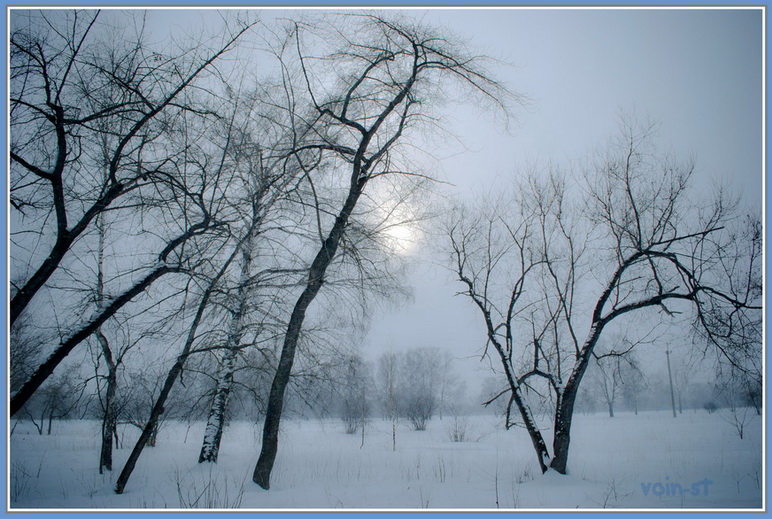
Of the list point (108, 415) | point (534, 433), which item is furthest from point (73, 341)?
point (534, 433)

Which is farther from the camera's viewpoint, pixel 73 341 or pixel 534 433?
pixel 534 433

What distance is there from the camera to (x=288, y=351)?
642 cm

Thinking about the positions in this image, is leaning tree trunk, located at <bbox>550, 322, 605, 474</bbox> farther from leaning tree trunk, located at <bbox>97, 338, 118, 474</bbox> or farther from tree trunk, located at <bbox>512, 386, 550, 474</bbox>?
leaning tree trunk, located at <bbox>97, 338, 118, 474</bbox>

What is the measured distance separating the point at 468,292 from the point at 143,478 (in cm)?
884

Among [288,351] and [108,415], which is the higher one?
[288,351]

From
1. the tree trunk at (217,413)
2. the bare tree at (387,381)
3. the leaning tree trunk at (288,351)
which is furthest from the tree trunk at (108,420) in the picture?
the bare tree at (387,381)

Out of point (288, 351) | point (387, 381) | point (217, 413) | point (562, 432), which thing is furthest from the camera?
point (387, 381)

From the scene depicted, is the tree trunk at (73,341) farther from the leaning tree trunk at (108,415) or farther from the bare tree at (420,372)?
the bare tree at (420,372)

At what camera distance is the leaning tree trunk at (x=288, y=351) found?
6180 millimetres

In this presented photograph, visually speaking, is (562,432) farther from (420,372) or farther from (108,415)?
(420,372)

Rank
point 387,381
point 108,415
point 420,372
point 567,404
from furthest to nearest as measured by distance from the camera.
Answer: point 420,372
point 387,381
point 108,415
point 567,404

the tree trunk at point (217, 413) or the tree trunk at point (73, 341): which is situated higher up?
the tree trunk at point (73, 341)

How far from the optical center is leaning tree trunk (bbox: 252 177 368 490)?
243 inches

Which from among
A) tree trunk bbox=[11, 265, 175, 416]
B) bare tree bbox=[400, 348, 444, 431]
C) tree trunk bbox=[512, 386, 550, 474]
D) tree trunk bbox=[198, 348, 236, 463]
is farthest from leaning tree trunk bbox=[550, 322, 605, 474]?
bare tree bbox=[400, 348, 444, 431]
